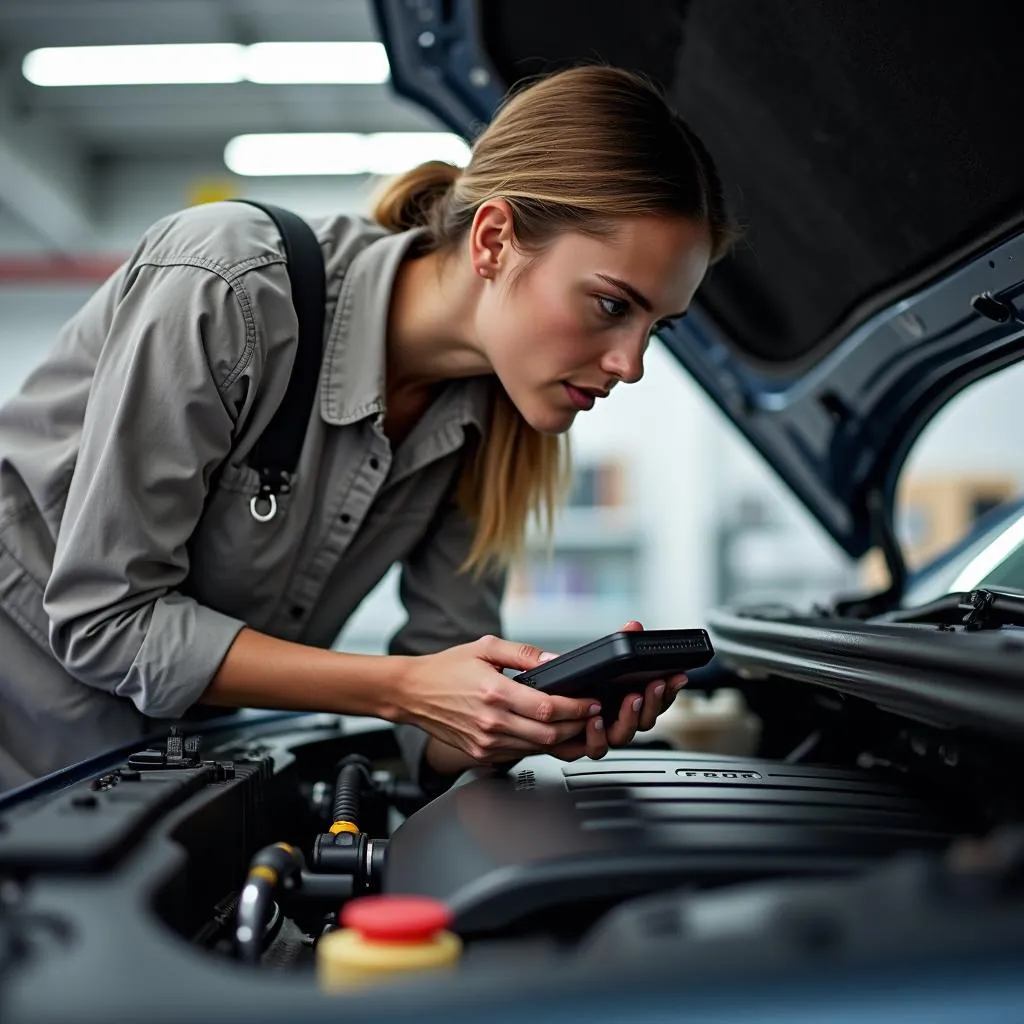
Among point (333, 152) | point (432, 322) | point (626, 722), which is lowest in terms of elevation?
point (626, 722)

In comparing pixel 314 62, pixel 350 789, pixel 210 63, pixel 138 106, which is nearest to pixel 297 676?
pixel 350 789

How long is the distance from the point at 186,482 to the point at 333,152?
19.8 feet

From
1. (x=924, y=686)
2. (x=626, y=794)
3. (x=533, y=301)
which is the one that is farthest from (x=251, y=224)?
(x=924, y=686)

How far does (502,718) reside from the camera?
103 centimetres

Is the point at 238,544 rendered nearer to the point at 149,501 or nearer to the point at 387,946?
the point at 149,501

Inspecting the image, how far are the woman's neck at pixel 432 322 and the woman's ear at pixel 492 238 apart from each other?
4 cm

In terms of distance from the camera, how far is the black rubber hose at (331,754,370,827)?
1.02 metres

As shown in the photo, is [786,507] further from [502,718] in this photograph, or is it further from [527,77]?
[502,718]

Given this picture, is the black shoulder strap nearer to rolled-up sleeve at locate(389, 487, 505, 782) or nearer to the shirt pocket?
the shirt pocket

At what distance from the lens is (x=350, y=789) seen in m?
1.11

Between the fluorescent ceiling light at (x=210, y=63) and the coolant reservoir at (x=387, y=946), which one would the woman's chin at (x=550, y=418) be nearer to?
the coolant reservoir at (x=387, y=946)

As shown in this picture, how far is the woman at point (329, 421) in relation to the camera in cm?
110

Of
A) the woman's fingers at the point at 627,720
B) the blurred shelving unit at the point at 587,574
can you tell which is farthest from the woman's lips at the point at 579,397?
the blurred shelving unit at the point at 587,574

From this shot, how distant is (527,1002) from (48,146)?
7214 millimetres
